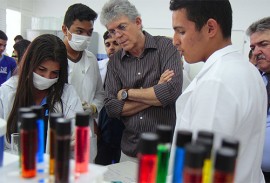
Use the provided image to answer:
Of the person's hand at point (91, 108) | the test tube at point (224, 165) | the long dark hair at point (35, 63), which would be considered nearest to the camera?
the test tube at point (224, 165)

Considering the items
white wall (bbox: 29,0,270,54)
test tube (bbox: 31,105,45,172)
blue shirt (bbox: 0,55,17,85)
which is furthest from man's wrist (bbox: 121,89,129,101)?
white wall (bbox: 29,0,270,54)

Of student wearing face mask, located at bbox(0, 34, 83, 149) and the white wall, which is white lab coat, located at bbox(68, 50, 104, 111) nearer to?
student wearing face mask, located at bbox(0, 34, 83, 149)

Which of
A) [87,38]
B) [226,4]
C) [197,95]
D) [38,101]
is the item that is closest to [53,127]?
[197,95]

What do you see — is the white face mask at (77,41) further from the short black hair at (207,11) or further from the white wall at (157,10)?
the white wall at (157,10)

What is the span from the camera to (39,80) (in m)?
1.41

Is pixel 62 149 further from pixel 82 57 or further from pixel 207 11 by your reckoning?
pixel 82 57

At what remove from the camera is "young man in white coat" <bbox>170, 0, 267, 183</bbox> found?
0.84 meters

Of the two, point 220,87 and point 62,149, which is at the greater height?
point 220,87

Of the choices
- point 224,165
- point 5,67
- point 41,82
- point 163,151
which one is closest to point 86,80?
point 41,82

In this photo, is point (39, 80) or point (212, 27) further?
point (39, 80)

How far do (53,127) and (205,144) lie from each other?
1.12 feet

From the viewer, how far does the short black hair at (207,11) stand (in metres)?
1.01

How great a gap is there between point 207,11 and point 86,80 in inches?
45.7

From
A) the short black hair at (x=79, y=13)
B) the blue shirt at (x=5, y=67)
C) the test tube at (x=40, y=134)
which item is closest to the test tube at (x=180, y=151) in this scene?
the test tube at (x=40, y=134)
